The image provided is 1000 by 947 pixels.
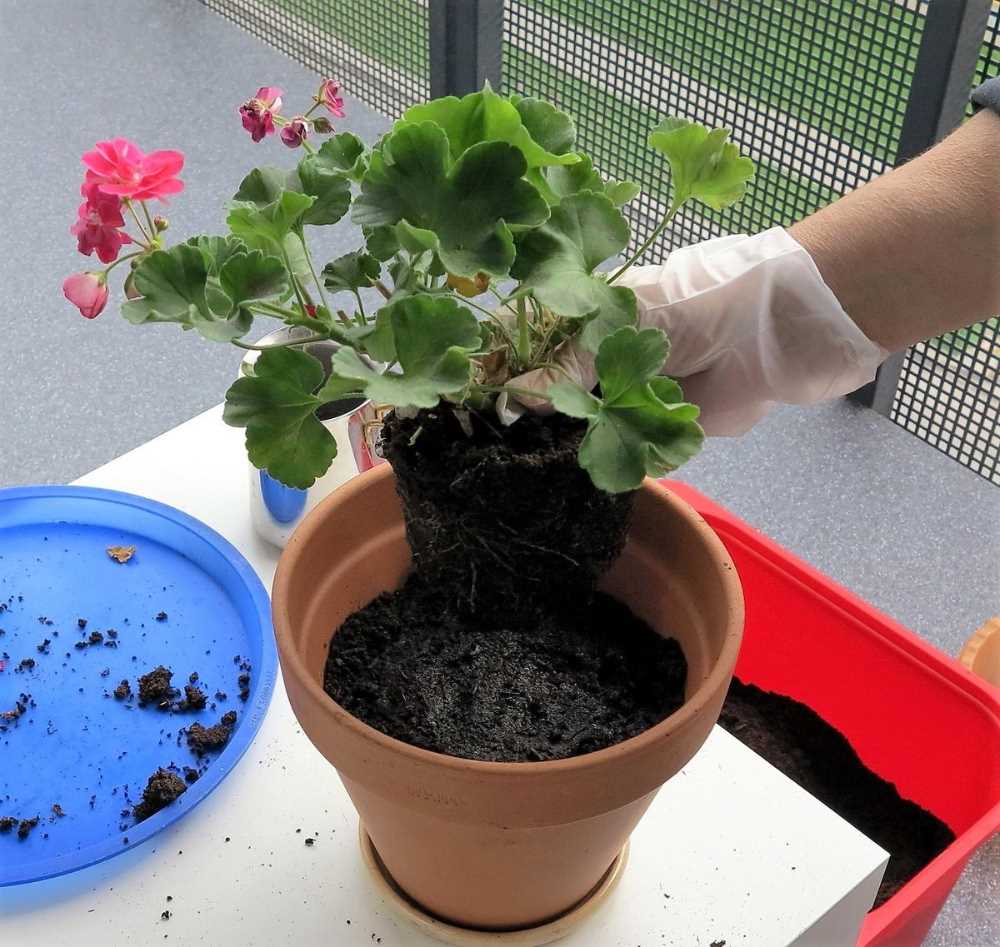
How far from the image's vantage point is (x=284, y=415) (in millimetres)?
569

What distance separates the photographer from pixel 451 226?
0.54 meters

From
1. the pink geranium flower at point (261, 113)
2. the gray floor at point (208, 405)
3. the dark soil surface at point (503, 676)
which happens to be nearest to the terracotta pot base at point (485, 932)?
the dark soil surface at point (503, 676)

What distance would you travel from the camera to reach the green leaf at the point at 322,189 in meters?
0.61

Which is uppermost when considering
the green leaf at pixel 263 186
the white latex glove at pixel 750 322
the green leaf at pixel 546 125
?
the green leaf at pixel 546 125

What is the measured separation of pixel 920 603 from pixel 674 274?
898 mm

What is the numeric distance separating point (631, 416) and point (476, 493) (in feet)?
0.33

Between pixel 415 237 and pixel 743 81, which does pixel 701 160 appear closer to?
pixel 415 237

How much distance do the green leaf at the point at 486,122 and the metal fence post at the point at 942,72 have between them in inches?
42.6

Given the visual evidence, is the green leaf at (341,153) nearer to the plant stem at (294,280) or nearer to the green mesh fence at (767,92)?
the plant stem at (294,280)

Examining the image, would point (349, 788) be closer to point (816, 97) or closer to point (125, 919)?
point (125, 919)

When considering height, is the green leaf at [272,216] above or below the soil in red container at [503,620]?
above

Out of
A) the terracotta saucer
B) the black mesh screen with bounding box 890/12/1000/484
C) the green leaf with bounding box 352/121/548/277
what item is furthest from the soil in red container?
the black mesh screen with bounding box 890/12/1000/484

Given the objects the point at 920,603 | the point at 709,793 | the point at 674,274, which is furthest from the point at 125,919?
the point at 920,603

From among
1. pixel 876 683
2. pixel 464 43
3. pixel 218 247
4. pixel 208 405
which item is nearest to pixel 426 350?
pixel 218 247
